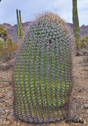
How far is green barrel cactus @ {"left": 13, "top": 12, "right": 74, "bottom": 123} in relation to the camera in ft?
6.87

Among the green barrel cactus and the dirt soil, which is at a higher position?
the green barrel cactus

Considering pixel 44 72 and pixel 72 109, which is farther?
pixel 72 109

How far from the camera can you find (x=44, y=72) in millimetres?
2080

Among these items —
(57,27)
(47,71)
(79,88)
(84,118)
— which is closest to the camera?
(47,71)

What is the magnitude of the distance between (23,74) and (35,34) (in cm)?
56

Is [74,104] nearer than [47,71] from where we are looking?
No

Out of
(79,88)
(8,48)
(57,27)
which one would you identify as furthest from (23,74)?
(8,48)

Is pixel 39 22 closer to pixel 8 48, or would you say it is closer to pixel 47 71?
pixel 47 71

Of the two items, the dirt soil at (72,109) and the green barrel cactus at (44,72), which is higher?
the green barrel cactus at (44,72)

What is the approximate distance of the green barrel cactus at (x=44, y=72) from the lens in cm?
209

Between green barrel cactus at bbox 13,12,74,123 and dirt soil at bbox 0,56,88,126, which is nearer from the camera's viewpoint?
green barrel cactus at bbox 13,12,74,123

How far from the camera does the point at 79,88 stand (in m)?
3.63

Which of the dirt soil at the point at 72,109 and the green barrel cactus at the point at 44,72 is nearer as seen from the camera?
the green barrel cactus at the point at 44,72

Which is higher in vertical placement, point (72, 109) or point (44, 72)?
point (44, 72)
